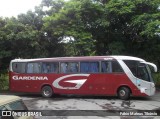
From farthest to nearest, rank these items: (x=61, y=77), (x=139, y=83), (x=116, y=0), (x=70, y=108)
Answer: (x=116, y=0), (x=61, y=77), (x=139, y=83), (x=70, y=108)

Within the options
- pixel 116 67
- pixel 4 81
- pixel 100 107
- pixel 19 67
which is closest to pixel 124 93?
pixel 116 67

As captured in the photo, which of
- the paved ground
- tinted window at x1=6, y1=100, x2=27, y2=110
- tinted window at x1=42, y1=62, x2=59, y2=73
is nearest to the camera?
tinted window at x1=6, y1=100, x2=27, y2=110

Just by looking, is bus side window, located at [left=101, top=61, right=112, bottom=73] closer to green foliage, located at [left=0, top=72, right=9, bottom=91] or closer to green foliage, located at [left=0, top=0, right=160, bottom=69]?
green foliage, located at [left=0, top=0, right=160, bottom=69]

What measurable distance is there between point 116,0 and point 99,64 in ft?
19.9

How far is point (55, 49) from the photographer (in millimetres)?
25109

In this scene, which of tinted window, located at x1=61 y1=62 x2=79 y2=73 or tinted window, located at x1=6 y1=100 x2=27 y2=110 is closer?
tinted window, located at x1=6 y1=100 x2=27 y2=110

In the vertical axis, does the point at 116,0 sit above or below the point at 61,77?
above

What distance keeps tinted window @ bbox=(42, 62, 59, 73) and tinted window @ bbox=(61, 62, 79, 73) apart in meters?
0.43

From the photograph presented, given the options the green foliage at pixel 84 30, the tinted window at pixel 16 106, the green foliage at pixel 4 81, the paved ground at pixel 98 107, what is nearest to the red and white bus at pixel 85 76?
the paved ground at pixel 98 107

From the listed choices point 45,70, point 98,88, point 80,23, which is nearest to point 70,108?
point 98,88

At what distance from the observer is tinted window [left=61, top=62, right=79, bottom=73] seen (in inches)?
771

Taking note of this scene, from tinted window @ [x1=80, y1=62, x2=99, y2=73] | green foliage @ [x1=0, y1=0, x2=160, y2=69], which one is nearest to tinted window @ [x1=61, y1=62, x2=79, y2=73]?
tinted window @ [x1=80, y1=62, x2=99, y2=73]

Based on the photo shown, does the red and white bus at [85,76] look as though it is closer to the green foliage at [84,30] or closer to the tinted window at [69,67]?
the tinted window at [69,67]

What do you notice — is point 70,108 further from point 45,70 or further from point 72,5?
point 72,5
